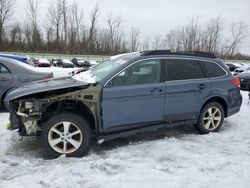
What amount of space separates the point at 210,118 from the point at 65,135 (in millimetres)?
3005

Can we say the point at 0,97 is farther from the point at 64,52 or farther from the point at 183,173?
the point at 64,52

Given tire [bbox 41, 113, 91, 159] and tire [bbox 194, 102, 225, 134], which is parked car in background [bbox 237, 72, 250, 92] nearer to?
tire [bbox 194, 102, 225, 134]

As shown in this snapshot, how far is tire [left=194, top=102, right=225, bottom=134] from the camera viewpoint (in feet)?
17.5

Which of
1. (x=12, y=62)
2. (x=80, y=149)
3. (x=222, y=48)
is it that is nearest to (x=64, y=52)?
(x=222, y=48)

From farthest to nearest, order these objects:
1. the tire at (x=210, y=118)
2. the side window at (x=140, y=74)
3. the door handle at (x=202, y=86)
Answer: the tire at (x=210, y=118), the door handle at (x=202, y=86), the side window at (x=140, y=74)

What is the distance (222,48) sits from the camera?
209ft

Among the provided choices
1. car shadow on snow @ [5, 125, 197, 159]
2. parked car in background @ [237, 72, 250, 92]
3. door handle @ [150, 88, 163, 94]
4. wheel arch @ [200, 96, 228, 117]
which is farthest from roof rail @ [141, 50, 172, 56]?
parked car in background @ [237, 72, 250, 92]

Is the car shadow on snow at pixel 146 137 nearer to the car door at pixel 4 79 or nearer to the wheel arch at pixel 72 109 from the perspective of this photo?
the wheel arch at pixel 72 109

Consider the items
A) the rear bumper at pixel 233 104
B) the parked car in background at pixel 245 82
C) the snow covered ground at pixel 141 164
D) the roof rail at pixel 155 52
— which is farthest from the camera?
the parked car in background at pixel 245 82

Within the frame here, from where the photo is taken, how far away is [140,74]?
469 centimetres

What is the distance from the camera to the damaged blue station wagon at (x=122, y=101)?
165 inches

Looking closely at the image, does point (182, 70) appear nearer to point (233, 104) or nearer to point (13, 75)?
point (233, 104)

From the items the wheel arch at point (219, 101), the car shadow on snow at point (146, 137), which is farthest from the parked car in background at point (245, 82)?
the car shadow on snow at point (146, 137)

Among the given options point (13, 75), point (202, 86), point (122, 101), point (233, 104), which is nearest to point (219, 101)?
point (233, 104)
